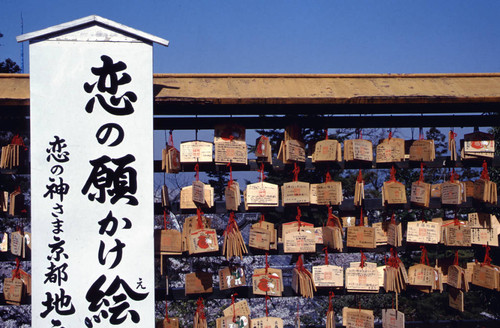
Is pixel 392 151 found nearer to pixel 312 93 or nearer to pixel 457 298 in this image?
pixel 312 93

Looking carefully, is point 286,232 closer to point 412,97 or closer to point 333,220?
point 333,220

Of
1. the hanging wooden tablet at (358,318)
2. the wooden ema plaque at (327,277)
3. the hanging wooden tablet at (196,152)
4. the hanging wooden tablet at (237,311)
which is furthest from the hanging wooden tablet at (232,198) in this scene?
the hanging wooden tablet at (358,318)

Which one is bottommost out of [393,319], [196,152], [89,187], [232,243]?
[393,319]

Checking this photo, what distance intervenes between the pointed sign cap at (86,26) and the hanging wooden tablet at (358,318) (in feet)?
11.6

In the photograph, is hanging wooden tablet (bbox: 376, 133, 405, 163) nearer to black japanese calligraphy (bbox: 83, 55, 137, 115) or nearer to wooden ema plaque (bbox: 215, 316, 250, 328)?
wooden ema plaque (bbox: 215, 316, 250, 328)

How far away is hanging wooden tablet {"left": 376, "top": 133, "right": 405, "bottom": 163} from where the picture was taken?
17.7ft

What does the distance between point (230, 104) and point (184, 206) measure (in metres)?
1.29

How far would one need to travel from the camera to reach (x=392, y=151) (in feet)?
17.7

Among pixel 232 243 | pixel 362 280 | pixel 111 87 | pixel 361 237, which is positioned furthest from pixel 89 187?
pixel 362 280

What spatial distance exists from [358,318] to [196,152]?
8.55 ft

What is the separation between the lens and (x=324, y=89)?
198 inches

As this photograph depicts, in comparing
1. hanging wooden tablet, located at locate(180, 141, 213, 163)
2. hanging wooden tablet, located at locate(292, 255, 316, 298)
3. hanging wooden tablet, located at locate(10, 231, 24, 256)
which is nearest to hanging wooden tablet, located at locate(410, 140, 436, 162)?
hanging wooden tablet, located at locate(292, 255, 316, 298)

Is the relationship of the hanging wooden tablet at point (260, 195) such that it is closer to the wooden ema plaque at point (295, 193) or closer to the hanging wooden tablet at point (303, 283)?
the wooden ema plaque at point (295, 193)

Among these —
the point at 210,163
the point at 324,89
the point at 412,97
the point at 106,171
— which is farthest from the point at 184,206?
the point at 412,97
